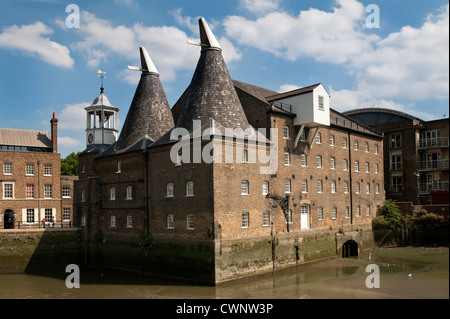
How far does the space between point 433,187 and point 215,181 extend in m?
27.1

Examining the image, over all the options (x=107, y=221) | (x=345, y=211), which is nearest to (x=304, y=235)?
(x=345, y=211)

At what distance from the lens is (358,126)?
37.8 m

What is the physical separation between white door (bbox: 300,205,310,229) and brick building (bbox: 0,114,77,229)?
2099 cm

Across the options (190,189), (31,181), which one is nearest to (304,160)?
(190,189)

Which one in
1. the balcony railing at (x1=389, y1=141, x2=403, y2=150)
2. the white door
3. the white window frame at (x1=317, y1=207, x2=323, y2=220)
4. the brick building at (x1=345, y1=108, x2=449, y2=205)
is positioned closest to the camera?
the white door

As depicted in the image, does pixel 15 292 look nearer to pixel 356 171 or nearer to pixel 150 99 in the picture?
pixel 150 99

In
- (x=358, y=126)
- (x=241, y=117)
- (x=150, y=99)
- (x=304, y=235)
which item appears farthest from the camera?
(x=358, y=126)

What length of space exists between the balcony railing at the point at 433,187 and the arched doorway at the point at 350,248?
11.5m

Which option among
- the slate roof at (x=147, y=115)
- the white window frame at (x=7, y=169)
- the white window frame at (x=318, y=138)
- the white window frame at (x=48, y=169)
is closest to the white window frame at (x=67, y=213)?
the white window frame at (x=48, y=169)

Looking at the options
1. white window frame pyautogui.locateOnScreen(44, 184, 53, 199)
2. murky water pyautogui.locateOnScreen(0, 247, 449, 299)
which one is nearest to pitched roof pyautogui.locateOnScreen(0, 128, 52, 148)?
white window frame pyautogui.locateOnScreen(44, 184, 53, 199)

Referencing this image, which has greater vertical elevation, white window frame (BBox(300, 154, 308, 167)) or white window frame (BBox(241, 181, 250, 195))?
white window frame (BBox(300, 154, 308, 167))

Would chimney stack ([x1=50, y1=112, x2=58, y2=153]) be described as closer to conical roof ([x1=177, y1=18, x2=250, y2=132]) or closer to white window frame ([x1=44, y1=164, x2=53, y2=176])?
white window frame ([x1=44, y1=164, x2=53, y2=176])

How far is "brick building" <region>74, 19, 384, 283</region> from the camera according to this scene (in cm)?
2308
